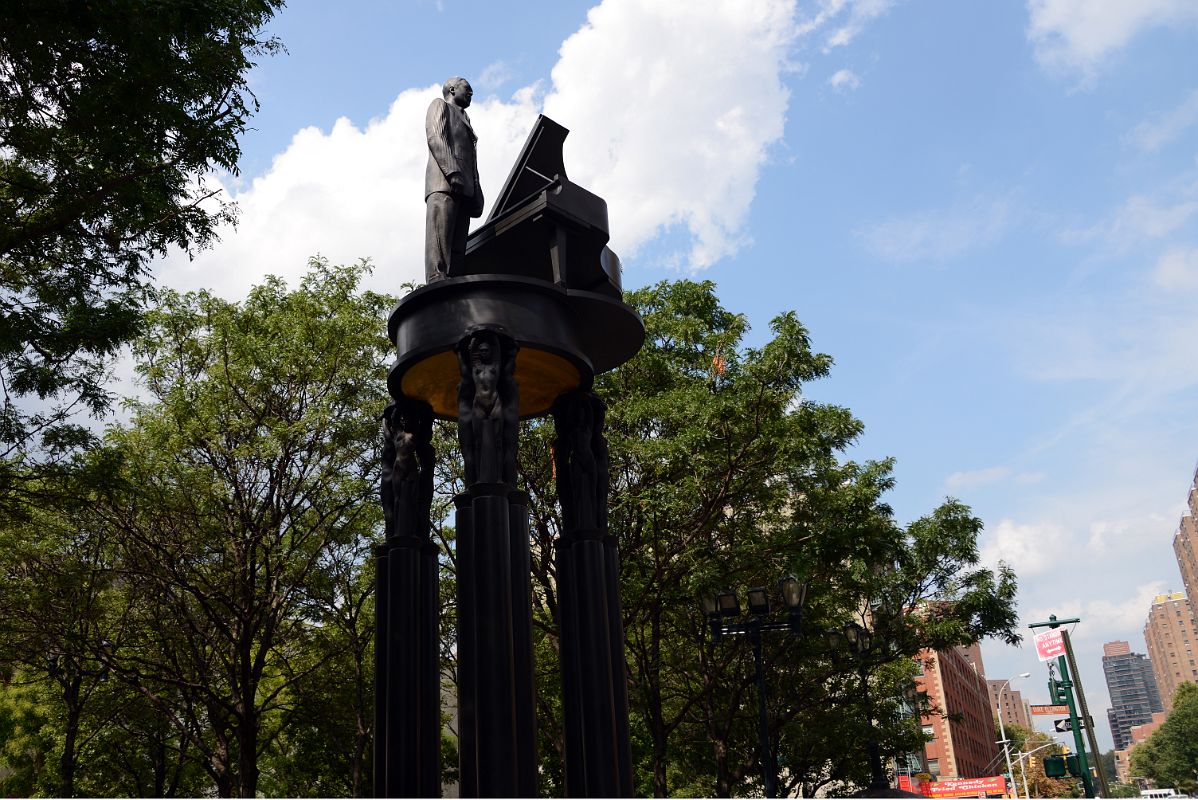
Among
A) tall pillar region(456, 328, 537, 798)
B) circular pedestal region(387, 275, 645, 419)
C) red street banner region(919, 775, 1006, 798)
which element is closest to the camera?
tall pillar region(456, 328, 537, 798)

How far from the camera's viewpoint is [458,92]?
31.6ft

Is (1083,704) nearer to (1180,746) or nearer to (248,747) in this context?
(248,747)

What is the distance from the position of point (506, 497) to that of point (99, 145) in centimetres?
580

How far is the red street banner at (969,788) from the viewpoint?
1918 inches

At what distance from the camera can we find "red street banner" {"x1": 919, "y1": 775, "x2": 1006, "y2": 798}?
48.7 m

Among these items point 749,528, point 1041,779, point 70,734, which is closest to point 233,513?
point 70,734

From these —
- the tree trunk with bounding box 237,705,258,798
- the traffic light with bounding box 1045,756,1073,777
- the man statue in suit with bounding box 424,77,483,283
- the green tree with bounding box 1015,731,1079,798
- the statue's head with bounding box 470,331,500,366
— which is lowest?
the green tree with bounding box 1015,731,1079,798

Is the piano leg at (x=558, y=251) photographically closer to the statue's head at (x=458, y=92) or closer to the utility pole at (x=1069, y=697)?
the statue's head at (x=458, y=92)

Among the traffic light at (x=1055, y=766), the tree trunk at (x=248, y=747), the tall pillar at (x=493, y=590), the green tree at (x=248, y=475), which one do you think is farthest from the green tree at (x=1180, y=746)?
the tall pillar at (x=493, y=590)

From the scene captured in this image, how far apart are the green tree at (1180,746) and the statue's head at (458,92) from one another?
362 feet

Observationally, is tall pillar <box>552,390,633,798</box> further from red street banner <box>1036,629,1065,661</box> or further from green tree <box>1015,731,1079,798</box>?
green tree <box>1015,731,1079,798</box>

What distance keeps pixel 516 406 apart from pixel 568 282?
6.63 feet

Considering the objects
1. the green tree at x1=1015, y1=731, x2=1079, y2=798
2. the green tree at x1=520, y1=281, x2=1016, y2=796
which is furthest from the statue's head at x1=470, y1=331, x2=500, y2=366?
the green tree at x1=1015, y1=731, x2=1079, y2=798

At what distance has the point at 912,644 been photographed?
68.3ft
